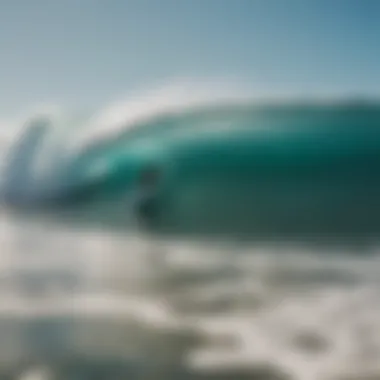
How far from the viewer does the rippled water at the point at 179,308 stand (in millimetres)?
1278

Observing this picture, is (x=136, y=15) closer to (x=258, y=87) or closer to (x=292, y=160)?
(x=258, y=87)

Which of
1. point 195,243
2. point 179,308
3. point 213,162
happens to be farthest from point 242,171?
point 179,308

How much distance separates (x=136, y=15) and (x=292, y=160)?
52cm

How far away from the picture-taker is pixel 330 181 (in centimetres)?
136

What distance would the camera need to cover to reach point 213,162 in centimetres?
134

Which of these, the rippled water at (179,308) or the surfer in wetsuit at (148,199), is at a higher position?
the surfer in wetsuit at (148,199)

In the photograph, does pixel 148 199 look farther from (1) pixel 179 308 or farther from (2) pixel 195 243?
(1) pixel 179 308

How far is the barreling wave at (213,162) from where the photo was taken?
4.37 feet

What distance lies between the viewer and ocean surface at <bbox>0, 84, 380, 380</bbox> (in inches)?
50.5

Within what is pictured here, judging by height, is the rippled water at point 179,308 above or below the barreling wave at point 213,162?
below

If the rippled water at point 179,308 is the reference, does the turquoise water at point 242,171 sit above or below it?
above

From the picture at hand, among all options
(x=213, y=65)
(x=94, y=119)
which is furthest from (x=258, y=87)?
(x=94, y=119)

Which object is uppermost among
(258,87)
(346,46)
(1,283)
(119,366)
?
(346,46)

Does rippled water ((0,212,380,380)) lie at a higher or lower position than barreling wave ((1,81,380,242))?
lower
